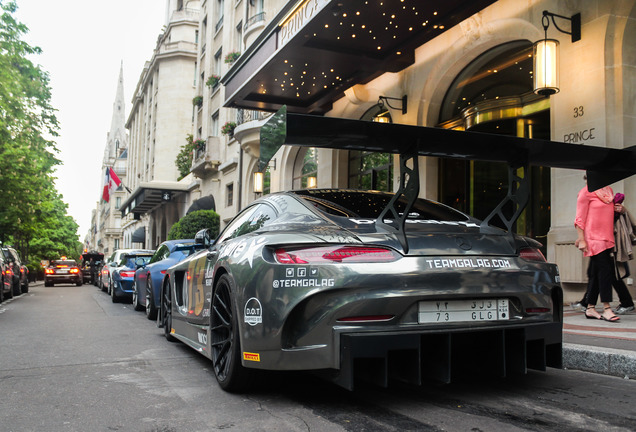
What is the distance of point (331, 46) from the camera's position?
11664 millimetres

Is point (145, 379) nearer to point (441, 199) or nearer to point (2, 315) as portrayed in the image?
point (2, 315)

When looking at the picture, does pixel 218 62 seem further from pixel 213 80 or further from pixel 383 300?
pixel 383 300

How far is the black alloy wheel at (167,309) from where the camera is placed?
6.59 meters

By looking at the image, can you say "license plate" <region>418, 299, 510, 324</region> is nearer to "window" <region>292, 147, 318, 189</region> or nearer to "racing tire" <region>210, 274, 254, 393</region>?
"racing tire" <region>210, 274, 254, 393</region>

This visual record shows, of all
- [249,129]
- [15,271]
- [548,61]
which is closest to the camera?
[548,61]

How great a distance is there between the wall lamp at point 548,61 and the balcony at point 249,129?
13.0 meters

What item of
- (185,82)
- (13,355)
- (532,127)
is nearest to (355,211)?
(13,355)

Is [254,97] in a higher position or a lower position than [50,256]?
higher

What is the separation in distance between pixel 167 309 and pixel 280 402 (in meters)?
3.56

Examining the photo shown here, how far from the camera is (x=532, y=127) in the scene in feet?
34.3

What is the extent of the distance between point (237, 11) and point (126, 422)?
87.1 feet

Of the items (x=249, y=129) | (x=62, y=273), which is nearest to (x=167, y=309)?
(x=249, y=129)

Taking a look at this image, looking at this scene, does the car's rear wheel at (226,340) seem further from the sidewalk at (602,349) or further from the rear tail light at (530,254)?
the sidewalk at (602,349)

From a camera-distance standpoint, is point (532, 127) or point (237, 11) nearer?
point (532, 127)
